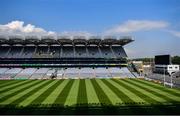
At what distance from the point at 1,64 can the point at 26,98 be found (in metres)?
50.4

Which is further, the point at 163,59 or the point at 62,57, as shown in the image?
the point at 163,59

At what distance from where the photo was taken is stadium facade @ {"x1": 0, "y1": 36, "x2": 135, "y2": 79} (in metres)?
78.2

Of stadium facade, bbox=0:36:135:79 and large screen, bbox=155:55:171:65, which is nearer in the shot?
stadium facade, bbox=0:36:135:79

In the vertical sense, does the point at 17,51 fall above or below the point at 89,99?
above

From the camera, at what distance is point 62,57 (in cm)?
8625

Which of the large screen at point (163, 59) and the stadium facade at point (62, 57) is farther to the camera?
the large screen at point (163, 59)

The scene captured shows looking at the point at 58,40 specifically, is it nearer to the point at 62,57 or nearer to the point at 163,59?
the point at 62,57

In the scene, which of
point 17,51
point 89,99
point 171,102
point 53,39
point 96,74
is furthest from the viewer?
point 17,51

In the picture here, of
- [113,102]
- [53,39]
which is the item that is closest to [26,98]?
[113,102]

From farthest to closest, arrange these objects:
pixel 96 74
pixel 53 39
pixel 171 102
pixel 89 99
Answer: pixel 53 39 < pixel 96 74 < pixel 89 99 < pixel 171 102

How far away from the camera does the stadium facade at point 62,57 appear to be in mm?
78188

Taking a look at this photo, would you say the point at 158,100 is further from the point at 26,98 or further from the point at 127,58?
the point at 127,58

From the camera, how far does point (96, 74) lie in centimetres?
7750

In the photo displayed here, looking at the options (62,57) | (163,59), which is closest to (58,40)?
(62,57)
